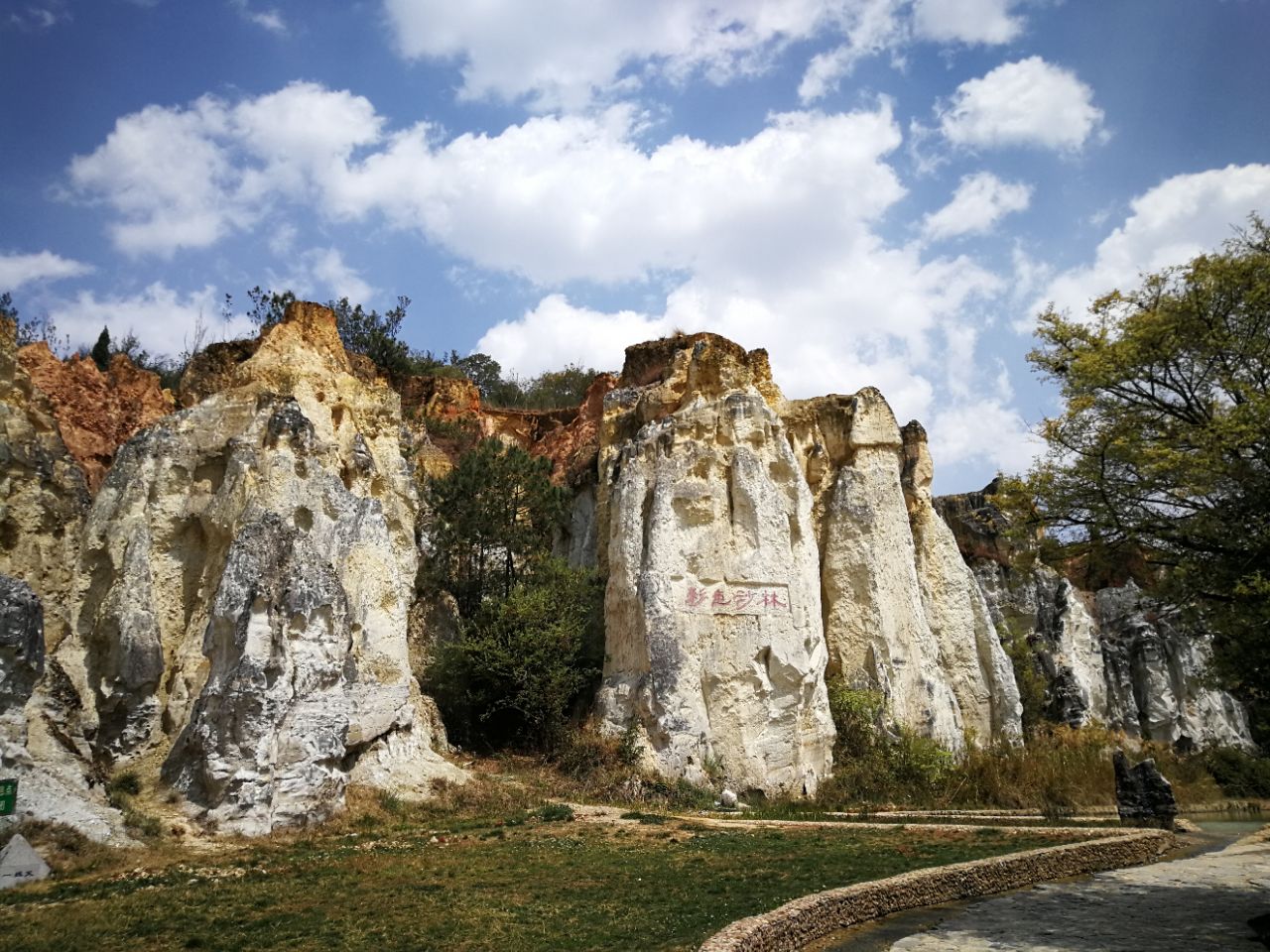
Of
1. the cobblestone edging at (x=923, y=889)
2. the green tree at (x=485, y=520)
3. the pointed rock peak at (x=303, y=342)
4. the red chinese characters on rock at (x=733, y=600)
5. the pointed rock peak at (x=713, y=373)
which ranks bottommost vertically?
the cobblestone edging at (x=923, y=889)

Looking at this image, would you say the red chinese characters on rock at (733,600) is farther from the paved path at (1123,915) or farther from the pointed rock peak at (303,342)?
the paved path at (1123,915)

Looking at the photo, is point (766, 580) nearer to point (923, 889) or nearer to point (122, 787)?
point (923, 889)

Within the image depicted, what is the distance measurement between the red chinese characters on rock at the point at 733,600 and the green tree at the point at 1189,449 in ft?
40.2

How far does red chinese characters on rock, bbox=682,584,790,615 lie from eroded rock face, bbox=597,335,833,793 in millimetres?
31

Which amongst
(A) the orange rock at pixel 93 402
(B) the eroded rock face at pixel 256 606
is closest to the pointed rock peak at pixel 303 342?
(B) the eroded rock face at pixel 256 606

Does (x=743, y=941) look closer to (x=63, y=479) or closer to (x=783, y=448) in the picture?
(x=63, y=479)

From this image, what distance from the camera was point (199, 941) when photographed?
27.6 feet

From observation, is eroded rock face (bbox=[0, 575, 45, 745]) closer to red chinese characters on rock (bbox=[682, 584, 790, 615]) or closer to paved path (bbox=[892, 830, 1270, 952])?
paved path (bbox=[892, 830, 1270, 952])

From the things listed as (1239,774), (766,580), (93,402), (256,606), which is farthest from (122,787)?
(1239,774)

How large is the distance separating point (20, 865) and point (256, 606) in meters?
5.42

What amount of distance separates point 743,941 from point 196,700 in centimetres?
1114

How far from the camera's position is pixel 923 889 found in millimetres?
11273

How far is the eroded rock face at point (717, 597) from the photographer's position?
2211 cm

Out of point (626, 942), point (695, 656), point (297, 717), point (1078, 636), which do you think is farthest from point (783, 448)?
point (1078, 636)
